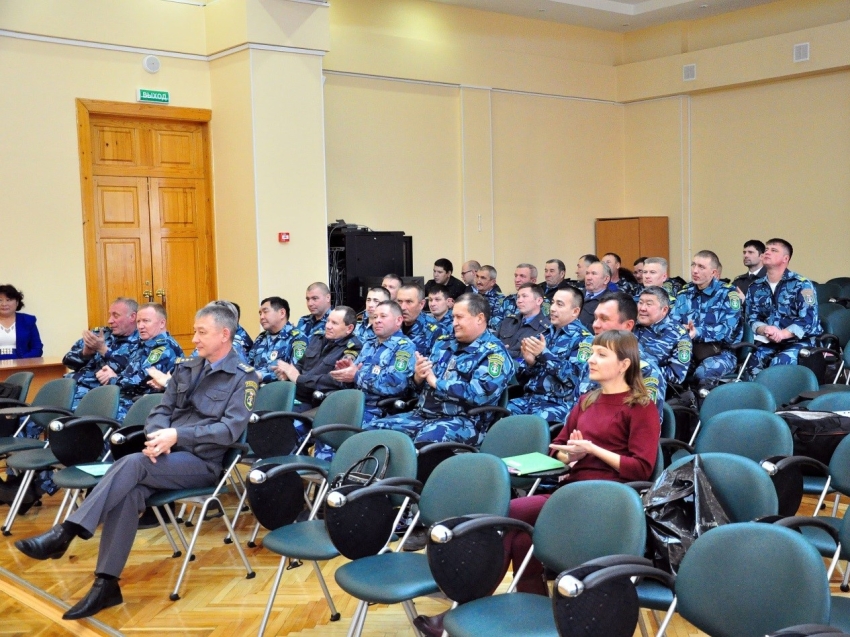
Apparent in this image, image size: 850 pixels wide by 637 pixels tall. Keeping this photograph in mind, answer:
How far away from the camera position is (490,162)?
12062 mm

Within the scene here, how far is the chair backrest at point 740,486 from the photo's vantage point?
2.93 metres

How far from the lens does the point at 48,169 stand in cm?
840

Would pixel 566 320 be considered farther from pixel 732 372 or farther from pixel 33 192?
pixel 33 192

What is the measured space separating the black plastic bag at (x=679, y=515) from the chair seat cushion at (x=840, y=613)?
1.29ft

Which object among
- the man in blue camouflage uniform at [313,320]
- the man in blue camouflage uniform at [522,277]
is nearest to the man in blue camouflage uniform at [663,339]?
the man in blue camouflage uniform at [313,320]

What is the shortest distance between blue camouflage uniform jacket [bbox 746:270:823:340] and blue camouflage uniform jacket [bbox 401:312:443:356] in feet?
8.22

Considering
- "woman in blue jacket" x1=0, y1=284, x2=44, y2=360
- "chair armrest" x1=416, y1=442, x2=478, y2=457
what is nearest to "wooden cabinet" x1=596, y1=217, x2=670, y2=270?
"woman in blue jacket" x1=0, y1=284, x2=44, y2=360

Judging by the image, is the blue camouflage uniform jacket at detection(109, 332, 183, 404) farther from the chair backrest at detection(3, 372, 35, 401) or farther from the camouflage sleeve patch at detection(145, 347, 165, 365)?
the chair backrest at detection(3, 372, 35, 401)

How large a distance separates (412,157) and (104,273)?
14.0ft

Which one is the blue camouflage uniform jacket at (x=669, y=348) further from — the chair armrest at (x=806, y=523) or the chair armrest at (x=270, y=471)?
the chair armrest at (x=806, y=523)

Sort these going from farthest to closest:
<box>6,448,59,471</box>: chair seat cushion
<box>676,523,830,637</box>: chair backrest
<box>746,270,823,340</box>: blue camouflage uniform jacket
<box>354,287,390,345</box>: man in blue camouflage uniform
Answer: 1. <box>746,270,823,340</box>: blue camouflage uniform jacket
2. <box>354,287,390,345</box>: man in blue camouflage uniform
3. <box>6,448,59,471</box>: chair seat cushion
4. <box>676,523,830,637</box>: chair backrest

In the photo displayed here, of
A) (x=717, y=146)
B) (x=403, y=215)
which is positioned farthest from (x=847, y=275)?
(x=403, y=215)

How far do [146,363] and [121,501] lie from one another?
197 cm

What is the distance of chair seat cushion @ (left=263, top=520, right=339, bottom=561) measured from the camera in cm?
327
